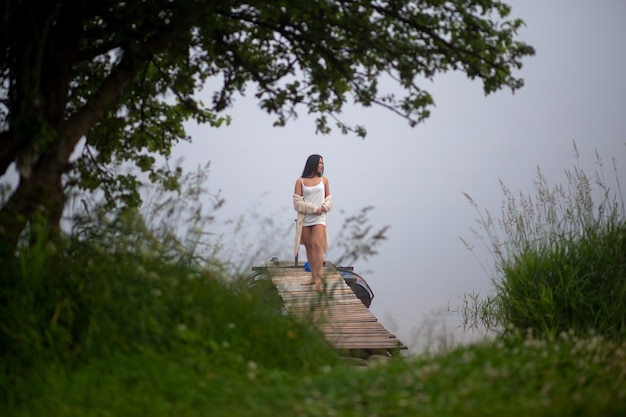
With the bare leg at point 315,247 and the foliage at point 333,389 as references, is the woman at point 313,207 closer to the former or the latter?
the bare leg at point 315,247

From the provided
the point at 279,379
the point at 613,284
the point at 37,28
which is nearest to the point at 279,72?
the point at 37,28

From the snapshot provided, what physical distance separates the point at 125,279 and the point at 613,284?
539 centimetres

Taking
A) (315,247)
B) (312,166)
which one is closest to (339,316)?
(315,247)

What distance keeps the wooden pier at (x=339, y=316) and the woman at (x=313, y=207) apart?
0.61 meters

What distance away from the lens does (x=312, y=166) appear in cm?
1240

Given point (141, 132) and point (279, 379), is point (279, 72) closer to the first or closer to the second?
point (141, 132)

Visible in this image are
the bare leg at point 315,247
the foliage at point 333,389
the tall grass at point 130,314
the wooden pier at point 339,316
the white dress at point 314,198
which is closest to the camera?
the foliage at point 333,389

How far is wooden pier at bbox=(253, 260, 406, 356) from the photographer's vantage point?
24.6ft

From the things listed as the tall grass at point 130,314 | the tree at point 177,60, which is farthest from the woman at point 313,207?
the tall grass at point 130,314

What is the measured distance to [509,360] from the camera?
5.81 m

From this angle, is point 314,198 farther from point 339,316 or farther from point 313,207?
point 339,316

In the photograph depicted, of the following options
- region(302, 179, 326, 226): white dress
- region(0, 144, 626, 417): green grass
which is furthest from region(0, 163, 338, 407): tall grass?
region(302, 179, 326, 226): white dress

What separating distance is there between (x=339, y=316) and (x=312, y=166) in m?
2.83

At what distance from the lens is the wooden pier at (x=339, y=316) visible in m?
7.49
